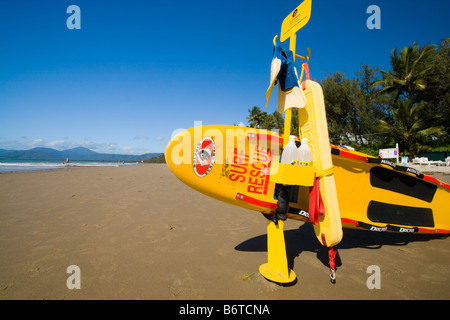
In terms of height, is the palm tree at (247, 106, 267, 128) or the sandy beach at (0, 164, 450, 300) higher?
the palm tree at (247, 106, 267, 128)

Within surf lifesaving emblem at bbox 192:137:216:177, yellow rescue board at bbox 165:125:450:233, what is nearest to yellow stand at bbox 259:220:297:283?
yellow rescue board at bbox 165:125:450:233

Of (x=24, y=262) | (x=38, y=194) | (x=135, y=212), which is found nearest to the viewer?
(x=24, y=262)

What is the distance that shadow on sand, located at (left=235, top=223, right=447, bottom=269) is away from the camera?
3.49 m

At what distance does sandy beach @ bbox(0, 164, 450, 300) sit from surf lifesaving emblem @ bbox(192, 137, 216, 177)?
1346mm

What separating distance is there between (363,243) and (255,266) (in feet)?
7.44

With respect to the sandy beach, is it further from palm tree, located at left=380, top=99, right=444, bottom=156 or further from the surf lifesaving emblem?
palm tree, located at left=380, top=99, right=444, bottom=156

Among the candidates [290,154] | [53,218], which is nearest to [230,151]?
[290,154]

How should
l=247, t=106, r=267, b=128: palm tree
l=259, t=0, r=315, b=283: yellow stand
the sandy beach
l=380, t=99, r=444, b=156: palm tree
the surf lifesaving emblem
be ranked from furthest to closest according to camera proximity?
l=247, t=106, r=267, b=128: palm tree
l=380, t=99, r=444, b=156: palm tree
the surf lifesaving emblem
the sandy beach
l=259, t=0, r=315, b=283: yellow stand

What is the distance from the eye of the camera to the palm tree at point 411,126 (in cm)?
2164

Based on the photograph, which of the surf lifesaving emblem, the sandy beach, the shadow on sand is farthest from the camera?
the shadow on sand

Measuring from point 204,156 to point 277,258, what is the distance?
1.49 m

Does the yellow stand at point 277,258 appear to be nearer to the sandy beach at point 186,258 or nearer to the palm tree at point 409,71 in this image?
the sandy beach at point 186,258
